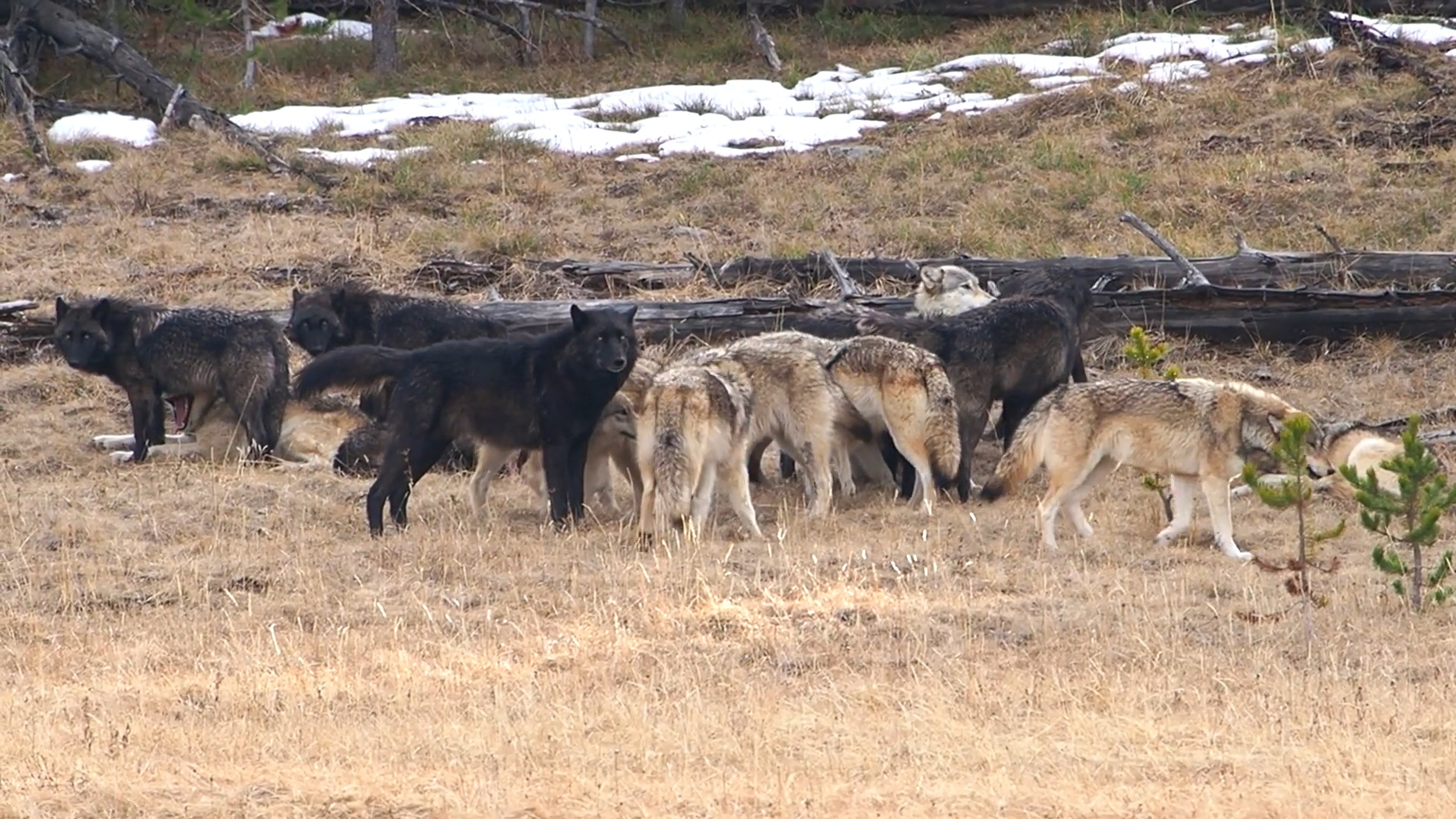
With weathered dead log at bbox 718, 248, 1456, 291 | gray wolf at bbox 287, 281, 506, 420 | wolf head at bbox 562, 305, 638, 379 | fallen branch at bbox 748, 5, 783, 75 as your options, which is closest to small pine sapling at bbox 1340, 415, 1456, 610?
wolf head at bbox 562, 305, 638, 379

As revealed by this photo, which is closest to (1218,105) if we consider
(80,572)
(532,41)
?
(532,41)

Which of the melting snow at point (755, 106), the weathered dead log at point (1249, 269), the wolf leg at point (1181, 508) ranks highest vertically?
the melting snow at point (755, 106)

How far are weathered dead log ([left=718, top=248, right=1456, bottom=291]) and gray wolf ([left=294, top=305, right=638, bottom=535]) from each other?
5.21 meters

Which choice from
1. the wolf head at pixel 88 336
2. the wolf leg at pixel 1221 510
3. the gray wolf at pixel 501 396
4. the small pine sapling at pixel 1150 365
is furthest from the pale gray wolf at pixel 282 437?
the wolf leg at pixel 1221 510

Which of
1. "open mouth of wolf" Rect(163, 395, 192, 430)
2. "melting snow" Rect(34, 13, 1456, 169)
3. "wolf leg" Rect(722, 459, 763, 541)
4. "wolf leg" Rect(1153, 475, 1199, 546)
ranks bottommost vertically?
"wolf leg" Rect(1153, 475, 1199, 546)

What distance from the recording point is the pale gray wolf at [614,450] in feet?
42.8

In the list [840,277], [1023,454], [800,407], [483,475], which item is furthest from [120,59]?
[1023,454]

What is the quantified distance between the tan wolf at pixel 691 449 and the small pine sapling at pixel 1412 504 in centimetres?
377

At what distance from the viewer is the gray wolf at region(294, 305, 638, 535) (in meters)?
12.6

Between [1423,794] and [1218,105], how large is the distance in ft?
56.3

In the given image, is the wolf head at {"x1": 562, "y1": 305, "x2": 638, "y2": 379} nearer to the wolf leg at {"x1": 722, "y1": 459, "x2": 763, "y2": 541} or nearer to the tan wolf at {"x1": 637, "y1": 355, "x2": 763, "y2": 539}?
the tan wolf at {"x1": 637, "y1": 355, "x2": 763, "y2": 539}

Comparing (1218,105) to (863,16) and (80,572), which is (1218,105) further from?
(80,572)

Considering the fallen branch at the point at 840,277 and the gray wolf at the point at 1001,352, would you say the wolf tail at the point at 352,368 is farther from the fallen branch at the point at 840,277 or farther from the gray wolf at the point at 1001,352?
the fallen branch at the point at 840,277

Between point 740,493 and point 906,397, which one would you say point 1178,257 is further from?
point 740,493
